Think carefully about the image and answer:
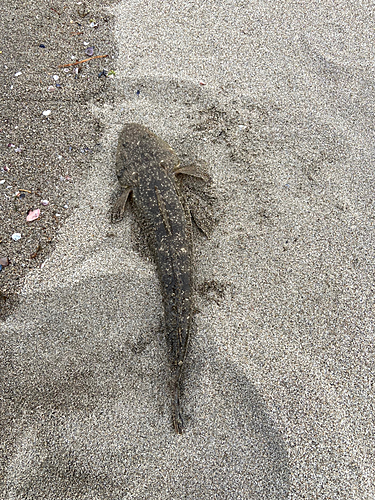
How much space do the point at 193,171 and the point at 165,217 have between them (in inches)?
27.6

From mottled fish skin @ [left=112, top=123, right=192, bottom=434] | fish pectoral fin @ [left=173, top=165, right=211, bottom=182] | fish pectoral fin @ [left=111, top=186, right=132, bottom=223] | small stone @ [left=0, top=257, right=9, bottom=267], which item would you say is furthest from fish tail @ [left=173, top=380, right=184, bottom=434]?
fish pectoral fin @ [left=173, top=165, right=211, bottom=182]

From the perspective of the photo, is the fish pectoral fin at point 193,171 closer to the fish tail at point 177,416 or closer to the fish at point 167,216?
the fish at point 167,216

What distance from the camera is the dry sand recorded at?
2840 millimetres

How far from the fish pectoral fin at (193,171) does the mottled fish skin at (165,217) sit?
5 centimetres

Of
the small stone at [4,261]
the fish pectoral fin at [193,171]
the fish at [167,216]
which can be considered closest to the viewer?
the fish at [167,216]

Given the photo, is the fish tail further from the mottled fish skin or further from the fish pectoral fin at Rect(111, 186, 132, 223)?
the fish pectoral fin at Rect(111, 186, 132, 223)

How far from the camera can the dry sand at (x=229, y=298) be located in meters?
2.84

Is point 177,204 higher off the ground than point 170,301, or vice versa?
point 177,204

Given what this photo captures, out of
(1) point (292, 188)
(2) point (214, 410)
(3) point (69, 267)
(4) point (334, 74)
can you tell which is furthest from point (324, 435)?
(4) point (334, 74)

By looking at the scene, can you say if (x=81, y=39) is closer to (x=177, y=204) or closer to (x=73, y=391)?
(x=177, y=204)

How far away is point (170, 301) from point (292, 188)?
1746mm

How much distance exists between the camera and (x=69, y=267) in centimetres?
346

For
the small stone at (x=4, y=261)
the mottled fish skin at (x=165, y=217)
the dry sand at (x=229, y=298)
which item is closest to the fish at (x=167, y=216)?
the mottled fish skin at (x=165, y=217)

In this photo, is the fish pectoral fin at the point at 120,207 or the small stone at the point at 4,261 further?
the fish pectoral fin at the point at 120,207
